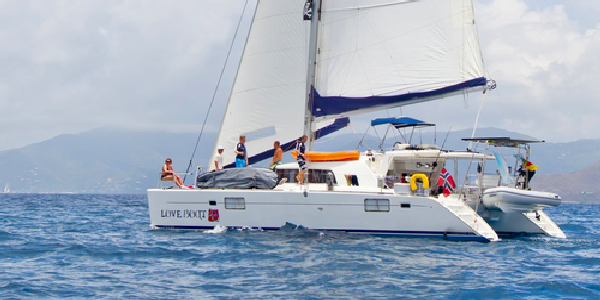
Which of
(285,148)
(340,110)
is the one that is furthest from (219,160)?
(340,110)

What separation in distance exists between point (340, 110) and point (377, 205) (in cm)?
359

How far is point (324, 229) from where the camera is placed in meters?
20.3

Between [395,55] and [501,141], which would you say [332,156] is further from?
[501,141]

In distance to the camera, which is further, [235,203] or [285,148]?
[285,148]

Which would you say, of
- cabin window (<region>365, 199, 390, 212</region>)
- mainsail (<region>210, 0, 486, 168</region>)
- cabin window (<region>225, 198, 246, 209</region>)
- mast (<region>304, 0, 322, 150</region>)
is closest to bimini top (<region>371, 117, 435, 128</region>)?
mainsail (<region>210, 0, 486, 168</region>)

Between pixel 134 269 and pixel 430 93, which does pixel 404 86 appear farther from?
pixel 134 269

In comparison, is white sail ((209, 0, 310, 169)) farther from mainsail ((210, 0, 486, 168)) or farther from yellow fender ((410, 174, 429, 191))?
yellow fender ((410, 174, 429, 191))

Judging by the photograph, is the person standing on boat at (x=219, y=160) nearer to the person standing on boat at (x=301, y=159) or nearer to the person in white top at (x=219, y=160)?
the person in white top at (x=219, y=160)

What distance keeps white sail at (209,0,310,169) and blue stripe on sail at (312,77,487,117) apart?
1041 millimetres

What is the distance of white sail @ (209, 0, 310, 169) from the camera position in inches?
922

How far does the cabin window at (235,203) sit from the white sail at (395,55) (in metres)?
3.48

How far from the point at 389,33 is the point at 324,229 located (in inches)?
236

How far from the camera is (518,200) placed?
20078 millimetres

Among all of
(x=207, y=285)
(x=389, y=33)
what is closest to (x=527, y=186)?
(x=389, y=33)
